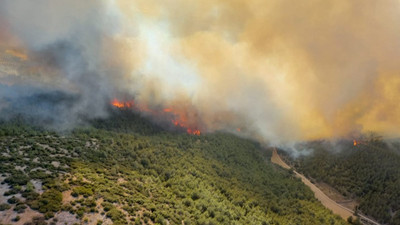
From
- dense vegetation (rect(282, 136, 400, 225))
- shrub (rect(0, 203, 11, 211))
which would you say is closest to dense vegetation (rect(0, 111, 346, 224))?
shrub (rect(0, 203, 11, 211))

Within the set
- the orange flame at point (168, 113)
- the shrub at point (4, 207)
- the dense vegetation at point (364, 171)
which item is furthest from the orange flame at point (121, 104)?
the dense vegetation at point (364, 171)

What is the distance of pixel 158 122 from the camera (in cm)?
13850

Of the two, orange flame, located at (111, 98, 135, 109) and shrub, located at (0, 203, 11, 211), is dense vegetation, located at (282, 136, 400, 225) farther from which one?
shrub, located at (0, 203, 11, 211)

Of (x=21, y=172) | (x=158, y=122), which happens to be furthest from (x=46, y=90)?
(x=21, y=172)

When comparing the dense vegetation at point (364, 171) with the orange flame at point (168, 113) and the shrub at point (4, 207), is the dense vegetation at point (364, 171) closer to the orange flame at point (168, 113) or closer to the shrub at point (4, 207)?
the orange flame at point (168, 113)

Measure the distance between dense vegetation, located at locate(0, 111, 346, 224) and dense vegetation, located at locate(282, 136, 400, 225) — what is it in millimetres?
30542

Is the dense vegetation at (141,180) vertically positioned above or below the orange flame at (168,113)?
below

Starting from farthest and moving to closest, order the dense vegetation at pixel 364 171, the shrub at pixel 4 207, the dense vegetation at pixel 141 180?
the dense vegetation at pixel 364 171 < the dense vegetation at pixel 141 180 < the shrub at pixel 4 207

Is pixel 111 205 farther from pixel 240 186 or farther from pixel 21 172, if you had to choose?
pixel 240 186

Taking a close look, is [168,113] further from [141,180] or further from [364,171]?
[364,171]

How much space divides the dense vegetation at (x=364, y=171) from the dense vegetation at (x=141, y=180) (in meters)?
30.5

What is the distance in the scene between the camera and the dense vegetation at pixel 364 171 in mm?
118500

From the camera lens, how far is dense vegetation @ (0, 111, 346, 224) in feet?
158

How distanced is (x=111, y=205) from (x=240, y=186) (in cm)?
6058
